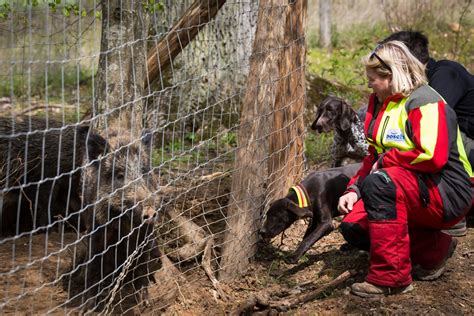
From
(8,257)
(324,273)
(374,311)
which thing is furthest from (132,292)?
(374,311)

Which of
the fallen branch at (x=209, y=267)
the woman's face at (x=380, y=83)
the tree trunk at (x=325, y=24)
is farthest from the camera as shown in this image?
the tree trunk at (x=325, y=24)

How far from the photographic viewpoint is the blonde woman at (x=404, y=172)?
4078 mm

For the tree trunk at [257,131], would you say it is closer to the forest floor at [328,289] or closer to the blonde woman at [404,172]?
the forest floor at [328,289]

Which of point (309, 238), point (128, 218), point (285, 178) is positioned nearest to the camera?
point (128, 218)

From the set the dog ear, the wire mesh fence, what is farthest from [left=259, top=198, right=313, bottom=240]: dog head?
the dog ear

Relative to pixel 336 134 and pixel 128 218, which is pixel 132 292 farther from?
pixel 336 134

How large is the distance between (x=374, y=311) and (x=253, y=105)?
5.86 feet

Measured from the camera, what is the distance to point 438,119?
13.2ft

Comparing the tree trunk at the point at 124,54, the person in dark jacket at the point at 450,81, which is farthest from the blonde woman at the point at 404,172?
the tree trunk at the point at 124,54

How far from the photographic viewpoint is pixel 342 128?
6762 mm

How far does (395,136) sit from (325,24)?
1035 cm

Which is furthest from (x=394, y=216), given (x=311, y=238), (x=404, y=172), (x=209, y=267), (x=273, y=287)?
(x=209, y=267)

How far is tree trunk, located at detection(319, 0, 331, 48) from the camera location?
14062mm

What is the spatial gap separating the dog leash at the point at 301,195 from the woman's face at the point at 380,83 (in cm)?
134
